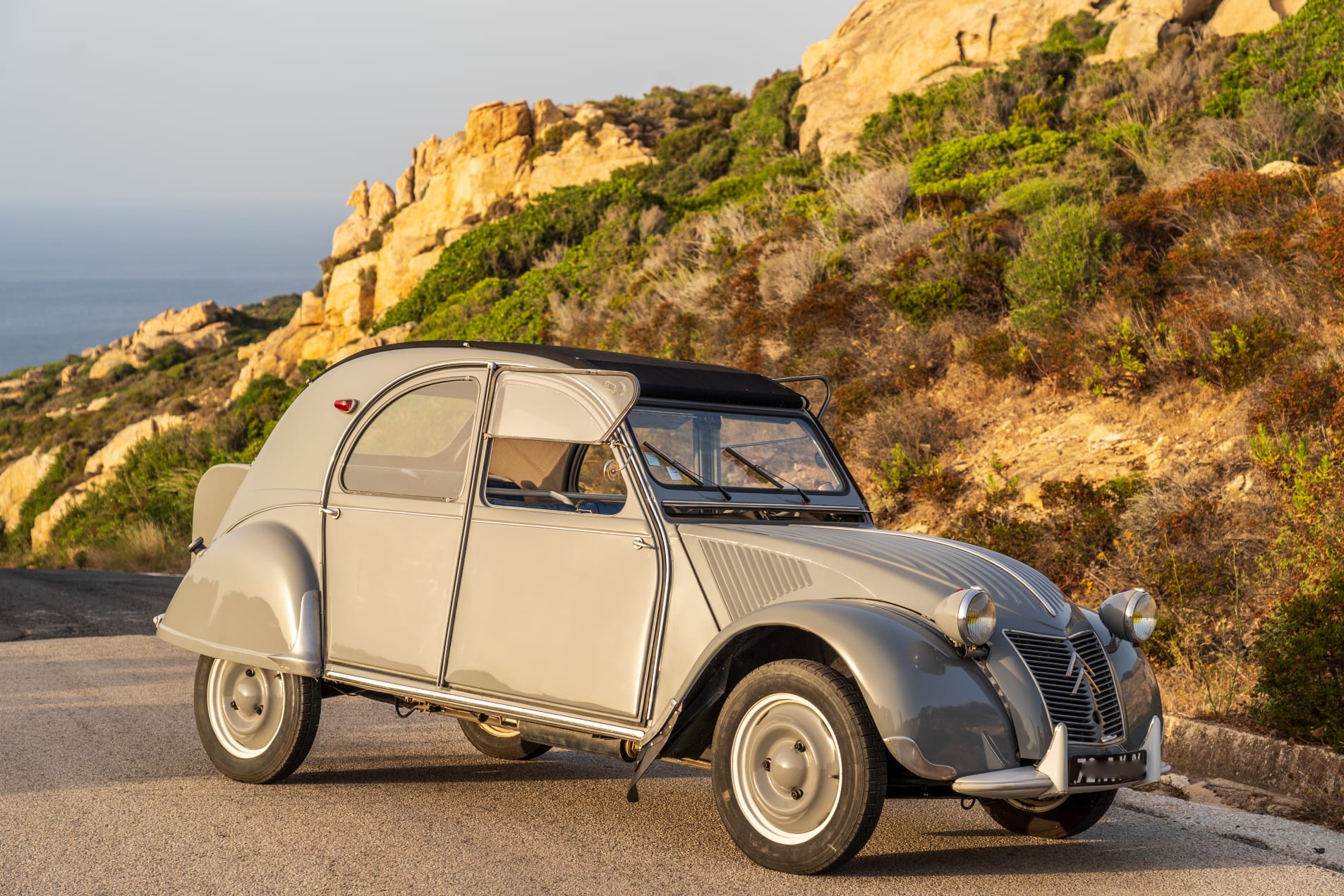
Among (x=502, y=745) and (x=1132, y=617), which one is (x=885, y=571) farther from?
(x=502, y=745)

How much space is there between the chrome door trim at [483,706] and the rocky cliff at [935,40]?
2355 centimetres

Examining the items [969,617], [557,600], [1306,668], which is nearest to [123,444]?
[557,600]

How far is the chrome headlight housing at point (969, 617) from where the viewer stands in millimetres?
4711

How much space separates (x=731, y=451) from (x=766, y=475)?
221 mm

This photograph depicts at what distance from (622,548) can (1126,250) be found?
10.6 metres

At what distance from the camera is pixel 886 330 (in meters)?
16.0

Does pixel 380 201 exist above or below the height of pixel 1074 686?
above

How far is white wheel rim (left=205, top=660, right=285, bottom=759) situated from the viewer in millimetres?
6398

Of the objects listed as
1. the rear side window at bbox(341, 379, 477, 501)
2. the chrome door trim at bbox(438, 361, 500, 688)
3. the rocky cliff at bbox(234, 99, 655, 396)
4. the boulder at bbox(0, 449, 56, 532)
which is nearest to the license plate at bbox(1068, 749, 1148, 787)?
the chrome door trim at bbox(438, 361, 500, 688)

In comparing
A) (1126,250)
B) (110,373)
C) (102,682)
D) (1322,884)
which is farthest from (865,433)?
(110,373)

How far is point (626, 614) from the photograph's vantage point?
17.4 feet

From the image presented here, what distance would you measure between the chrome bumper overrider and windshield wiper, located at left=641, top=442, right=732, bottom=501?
72.2 inches

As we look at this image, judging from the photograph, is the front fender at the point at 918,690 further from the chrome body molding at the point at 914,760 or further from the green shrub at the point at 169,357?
the green shrub at the point at 169,357

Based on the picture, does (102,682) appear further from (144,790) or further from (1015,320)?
(1015,320)
